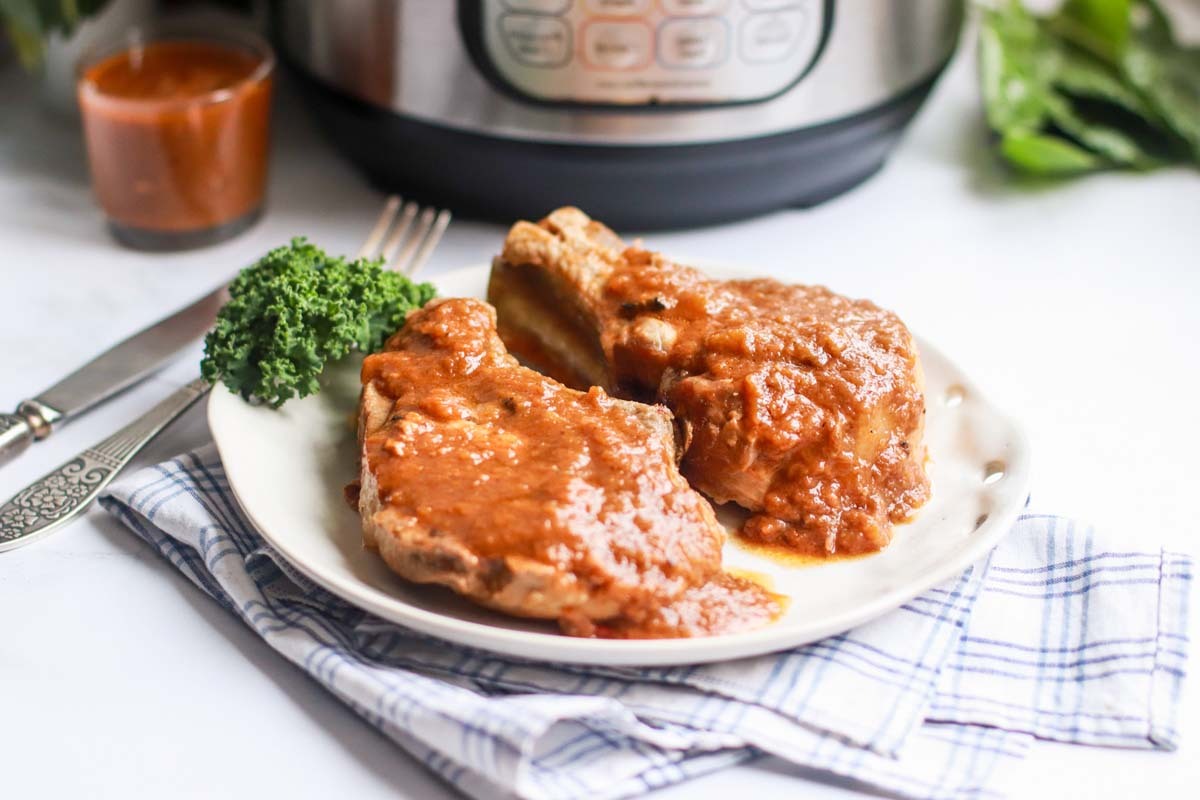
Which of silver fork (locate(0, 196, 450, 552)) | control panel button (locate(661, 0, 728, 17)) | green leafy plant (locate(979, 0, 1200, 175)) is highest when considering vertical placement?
control panel button (locate(661, 0, 728, 17))

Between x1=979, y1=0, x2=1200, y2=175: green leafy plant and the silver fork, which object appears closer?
the silver fork

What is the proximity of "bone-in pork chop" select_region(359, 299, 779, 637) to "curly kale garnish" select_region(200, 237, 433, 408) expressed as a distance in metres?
0.17

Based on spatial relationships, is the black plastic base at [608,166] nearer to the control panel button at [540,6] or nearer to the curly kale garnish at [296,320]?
the control panel button at [540,6]

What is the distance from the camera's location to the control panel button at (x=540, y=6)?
208 centimetres

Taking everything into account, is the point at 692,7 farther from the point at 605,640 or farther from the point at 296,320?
the point at 605,640

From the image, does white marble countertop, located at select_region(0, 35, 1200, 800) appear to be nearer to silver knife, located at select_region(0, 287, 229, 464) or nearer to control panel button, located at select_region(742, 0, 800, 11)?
silver knife, located at select_region(0, 287, 229, 464)

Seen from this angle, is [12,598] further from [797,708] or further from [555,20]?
[555,20]

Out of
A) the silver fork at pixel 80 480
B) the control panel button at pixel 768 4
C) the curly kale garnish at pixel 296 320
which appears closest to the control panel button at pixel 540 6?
the control panel button at pixel 768 4

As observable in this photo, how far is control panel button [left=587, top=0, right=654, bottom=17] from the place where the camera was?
207 cm

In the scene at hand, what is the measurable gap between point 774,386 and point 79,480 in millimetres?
963

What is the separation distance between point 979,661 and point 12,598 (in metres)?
1.19

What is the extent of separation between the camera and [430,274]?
235 cm

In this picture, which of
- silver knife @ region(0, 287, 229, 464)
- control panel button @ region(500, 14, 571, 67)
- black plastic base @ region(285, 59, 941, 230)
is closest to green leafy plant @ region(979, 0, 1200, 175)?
black plastic base @ region(285, 59, 941, 230)

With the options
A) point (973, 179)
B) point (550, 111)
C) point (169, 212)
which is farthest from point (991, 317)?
point (169, 212)
